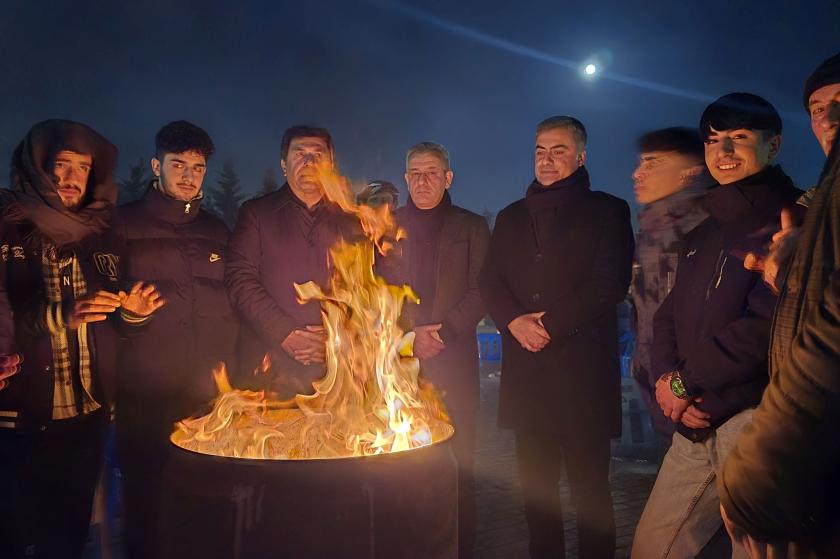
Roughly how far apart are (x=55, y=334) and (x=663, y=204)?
14.7 feet

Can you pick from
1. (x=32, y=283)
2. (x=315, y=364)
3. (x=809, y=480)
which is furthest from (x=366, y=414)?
(x=32, y=283)

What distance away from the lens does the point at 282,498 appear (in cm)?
219

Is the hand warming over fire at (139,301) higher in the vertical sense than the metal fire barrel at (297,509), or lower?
higher

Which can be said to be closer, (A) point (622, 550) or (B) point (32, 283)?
(B) point (32, 283)

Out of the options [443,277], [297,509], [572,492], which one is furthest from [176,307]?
[572,492]

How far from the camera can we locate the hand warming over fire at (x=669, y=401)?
2.92 meters

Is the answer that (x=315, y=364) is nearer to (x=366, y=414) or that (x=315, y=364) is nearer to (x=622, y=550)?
(x=366, y=414)

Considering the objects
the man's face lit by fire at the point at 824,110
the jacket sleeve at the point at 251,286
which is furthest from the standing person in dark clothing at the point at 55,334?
the man's face lit by fire at the point at 824,110

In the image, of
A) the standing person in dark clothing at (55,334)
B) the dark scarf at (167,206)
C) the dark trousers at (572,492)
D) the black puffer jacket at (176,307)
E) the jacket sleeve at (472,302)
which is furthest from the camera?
the jacket sleeve at (472,302)

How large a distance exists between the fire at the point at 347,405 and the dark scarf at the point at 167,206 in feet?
5.13

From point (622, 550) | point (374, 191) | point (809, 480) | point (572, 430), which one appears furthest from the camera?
point (374, 191)

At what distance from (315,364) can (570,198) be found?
6.84 ft

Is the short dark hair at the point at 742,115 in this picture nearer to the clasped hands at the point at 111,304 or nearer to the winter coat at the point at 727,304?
the winter coat at the point at 727,304

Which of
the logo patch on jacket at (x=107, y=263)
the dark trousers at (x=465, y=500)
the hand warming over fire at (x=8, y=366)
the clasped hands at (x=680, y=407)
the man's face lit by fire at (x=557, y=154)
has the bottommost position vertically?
the dark trousers at (x=465, y=500)
